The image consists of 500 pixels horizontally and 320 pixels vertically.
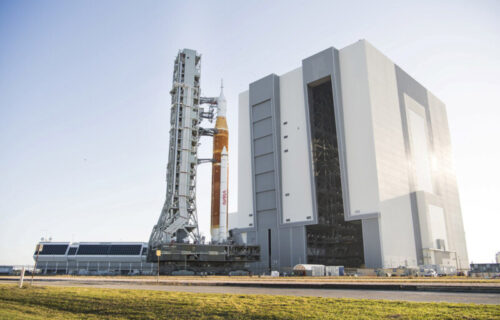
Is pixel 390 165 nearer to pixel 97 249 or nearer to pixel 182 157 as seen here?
pixel 182 157

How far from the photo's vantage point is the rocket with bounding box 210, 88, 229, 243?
58.2m

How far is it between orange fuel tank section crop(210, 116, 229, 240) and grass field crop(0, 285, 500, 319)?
45350mm

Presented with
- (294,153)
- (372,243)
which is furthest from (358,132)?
(372,243)

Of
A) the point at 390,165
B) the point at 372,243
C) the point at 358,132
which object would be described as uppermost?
the point at 358,132

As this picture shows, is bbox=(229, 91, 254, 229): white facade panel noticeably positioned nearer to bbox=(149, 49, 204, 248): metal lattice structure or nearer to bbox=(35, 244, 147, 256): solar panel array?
bbox=(149, 49, 204, 248): metal lattice structure

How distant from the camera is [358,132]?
55406mm

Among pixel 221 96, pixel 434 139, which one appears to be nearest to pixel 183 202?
pixel 221 96

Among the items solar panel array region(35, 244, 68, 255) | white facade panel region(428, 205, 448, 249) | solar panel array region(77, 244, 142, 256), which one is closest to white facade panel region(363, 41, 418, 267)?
white facade panel region(428, 205, 448, 249)

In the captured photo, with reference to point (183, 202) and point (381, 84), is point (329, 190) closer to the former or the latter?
point (381, 84)

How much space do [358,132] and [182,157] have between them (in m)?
26.7

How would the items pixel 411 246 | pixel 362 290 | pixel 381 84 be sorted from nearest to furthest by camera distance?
pixel 362 290 → pixel 411 246 → pixel 381 84

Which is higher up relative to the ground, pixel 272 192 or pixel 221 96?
pixel 221 96

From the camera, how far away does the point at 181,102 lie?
61.6m

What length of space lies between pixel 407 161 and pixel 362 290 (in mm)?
50650
